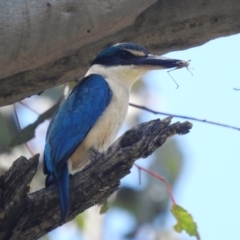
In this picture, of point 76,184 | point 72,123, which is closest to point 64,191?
point 76,184

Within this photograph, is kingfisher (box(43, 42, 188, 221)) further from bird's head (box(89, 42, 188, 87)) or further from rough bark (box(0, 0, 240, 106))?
rough bark (box(0, 0, 240, 106))

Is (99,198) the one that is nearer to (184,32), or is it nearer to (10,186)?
(10,186)

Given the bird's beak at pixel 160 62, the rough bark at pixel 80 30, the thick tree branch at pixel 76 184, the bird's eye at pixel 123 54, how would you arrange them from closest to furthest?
the thick tree branch at pixel 76 184
the rough bark at pixel 80 30
the bird's beak at pixel 160 62
the bird's eye at pixel 123 54

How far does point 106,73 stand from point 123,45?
0.24 meters

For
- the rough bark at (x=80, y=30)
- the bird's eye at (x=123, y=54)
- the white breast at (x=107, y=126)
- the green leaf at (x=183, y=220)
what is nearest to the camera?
the rough bark at (x=80, y=30)

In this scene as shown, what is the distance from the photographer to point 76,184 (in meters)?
3.73

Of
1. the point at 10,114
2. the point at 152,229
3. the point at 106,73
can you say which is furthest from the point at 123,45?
the point at 152,229

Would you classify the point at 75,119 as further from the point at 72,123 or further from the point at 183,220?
the point at 183,220

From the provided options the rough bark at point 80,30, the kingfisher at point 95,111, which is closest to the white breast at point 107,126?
the kingfisher at point 95,111

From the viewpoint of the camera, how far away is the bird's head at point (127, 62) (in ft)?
14.1

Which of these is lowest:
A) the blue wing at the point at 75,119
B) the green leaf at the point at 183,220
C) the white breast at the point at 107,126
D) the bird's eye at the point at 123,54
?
the green leaf at the point at 183,220

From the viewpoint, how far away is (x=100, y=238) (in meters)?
8.17

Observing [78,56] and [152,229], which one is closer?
[78,56]

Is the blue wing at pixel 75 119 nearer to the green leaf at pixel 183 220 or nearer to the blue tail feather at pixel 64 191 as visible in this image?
the blue tail feather at pixel 64 191
